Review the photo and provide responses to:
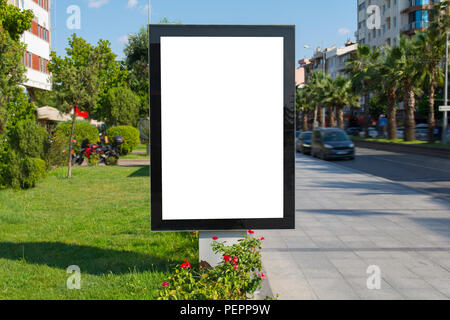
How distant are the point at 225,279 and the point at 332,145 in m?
23.9

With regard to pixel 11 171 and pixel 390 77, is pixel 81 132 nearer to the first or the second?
pixel 11 171

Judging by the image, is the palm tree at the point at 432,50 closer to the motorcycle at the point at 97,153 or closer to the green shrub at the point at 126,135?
the green shrub at the point at 126,135

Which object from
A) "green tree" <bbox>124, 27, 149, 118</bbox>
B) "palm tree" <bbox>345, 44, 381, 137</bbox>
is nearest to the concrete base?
"green tree" <bbox>124, 27, 149, 118</bbox>

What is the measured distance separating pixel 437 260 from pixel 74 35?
1106 inches

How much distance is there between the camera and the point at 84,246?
6926 millimetres

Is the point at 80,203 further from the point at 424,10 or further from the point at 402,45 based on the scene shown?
the point at 424,10

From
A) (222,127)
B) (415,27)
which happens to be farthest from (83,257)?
(415,27)

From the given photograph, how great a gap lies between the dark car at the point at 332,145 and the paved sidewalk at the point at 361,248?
14584 millimetres

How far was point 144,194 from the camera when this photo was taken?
12453 mm

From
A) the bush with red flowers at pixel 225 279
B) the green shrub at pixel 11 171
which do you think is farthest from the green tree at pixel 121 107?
the bush with red flowers at pixel 225 279

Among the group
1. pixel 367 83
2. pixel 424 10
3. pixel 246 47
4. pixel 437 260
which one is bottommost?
pixel 437 260

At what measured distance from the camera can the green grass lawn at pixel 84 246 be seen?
505cm

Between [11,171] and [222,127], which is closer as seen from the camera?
[222,127]
